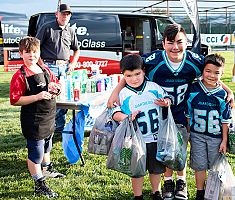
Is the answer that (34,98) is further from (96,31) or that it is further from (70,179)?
(96,31)

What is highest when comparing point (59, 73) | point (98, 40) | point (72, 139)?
point (98, 40)

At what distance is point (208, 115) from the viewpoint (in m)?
3.13

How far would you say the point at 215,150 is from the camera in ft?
10.5

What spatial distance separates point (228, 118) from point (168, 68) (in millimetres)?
593

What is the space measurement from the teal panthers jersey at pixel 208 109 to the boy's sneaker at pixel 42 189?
1.40m

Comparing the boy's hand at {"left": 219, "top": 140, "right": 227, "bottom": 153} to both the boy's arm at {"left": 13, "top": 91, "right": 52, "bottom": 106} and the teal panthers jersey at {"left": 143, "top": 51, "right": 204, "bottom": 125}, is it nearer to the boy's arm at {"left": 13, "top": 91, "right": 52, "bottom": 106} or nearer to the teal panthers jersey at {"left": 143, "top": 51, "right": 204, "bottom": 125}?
the teal panthers jersey at {"left": 143, "top": 51, "right": 204, "bottom": 125}

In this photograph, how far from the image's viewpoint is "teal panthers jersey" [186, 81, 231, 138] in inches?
122

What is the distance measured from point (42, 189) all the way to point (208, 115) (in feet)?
5.26

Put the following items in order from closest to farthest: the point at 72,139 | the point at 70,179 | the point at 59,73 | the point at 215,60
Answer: the point at 215,60, the point at 70,179, the point at 72,139, the point at 59,73

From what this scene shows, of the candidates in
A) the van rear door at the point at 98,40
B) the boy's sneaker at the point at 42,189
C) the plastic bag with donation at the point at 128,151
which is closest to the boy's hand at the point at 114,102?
the plastic bag with donation at the point at 128,151

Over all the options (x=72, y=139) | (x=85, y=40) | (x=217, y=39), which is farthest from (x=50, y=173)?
(x=217, y=39)

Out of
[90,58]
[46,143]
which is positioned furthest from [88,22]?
[46,143]

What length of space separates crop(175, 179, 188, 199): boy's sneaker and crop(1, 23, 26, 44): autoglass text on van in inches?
364

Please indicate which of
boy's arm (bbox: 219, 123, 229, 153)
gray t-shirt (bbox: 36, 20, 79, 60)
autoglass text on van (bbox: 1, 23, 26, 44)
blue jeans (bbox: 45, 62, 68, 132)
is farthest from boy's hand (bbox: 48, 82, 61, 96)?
autoglass text on van (bbox: 1, 23, 26, 44)
